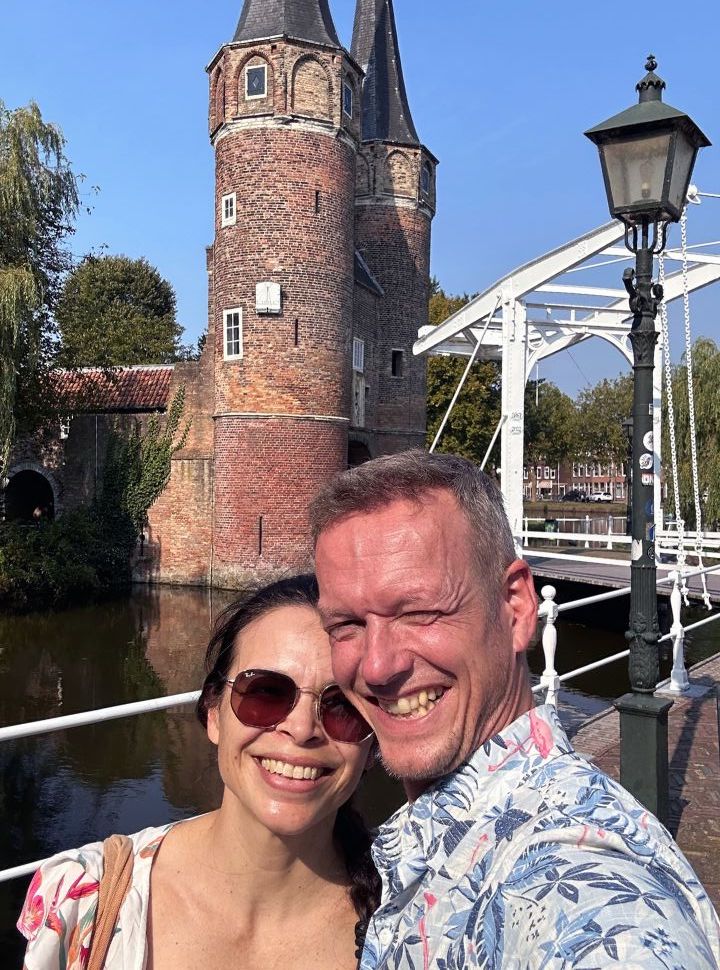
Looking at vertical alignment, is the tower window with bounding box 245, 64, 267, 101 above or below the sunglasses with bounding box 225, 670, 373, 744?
above

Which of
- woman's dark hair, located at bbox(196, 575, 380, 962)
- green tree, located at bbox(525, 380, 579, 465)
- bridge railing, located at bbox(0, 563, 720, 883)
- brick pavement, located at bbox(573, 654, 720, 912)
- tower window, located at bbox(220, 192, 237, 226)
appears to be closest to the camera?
woman's dark hair, located at bbox(196, 575, 380, 962)

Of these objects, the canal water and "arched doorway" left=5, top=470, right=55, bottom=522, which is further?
"arched doorway" left=5, top=470, right=55, bottom=522

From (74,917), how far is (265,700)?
0.49m

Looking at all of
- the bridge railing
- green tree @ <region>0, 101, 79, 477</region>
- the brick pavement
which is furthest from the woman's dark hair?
green tree @ <region>0, 101, 79, 477</region>

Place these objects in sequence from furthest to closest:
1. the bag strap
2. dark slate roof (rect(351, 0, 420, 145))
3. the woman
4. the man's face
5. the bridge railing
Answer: dark slate roof (rect(351, 0, 420, 145))
the bridge railing
the woman
the bag strap
the man's face

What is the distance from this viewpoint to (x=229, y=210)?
20953mm

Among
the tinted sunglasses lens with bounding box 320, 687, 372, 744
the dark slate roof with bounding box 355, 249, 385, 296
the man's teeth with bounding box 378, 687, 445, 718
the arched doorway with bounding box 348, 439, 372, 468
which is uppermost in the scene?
the dark slate roof with bounding box 355, 249, 385, 296

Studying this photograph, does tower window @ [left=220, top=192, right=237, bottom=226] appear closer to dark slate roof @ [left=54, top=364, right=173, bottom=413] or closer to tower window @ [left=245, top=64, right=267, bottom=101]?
tower window @ [left=245, top=64, right=267, bottom=101]

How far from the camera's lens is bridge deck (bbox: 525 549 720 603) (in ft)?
43.6

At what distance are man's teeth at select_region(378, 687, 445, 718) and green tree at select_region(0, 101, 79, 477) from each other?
687 inches

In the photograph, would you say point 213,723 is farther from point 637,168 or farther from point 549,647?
point 637,168

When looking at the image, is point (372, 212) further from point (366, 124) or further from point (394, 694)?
point (394, 694)

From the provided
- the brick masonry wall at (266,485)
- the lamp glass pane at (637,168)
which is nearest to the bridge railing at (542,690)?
the lamp glass pane at (637,168)

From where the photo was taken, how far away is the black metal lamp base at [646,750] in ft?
13.9
